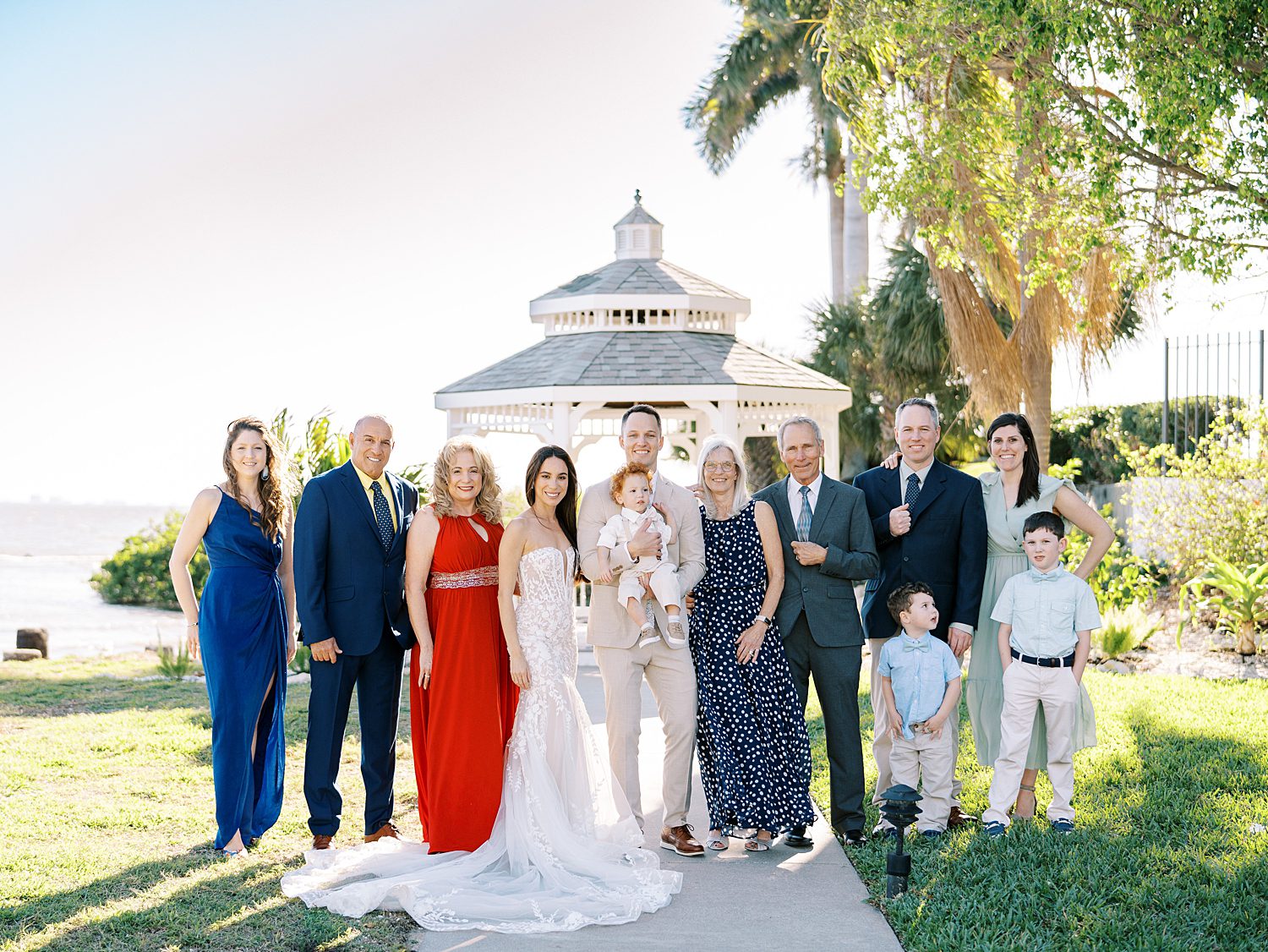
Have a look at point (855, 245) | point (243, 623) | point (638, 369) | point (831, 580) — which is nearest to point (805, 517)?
point (831, 580)

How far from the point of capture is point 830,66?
417 inches

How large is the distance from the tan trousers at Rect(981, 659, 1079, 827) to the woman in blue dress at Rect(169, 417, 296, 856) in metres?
3.57

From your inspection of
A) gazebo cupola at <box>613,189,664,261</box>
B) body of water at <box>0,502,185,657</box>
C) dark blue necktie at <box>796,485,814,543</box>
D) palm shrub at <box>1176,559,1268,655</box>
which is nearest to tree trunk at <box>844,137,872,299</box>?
gazebo cupola at <box>613,189,664,261</box>

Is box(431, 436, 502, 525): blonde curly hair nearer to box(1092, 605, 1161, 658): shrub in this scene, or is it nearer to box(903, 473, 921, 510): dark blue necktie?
box(903, 473, 921, 510): dark blue necktie

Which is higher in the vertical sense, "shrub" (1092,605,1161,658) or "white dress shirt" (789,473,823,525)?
"white dress shirt" (789,473,823,525)

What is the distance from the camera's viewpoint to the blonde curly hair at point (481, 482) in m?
5.63

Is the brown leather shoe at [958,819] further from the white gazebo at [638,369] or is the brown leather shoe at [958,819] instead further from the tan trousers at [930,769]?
the white gazebo at [638,369]

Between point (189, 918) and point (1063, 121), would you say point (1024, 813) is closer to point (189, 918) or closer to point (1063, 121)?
point (189, 918)

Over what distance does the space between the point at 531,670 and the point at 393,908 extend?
1.22 m

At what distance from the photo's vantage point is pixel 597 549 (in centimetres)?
550

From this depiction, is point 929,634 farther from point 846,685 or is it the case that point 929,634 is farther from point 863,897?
point 863,897

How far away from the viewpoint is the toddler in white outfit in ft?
17.7

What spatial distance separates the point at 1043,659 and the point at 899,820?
48.4 inches

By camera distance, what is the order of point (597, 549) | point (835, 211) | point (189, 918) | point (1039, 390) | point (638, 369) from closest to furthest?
point (189, 918), point (597, 549), point (638, 369), point (1039, 390), point (835, 211)
